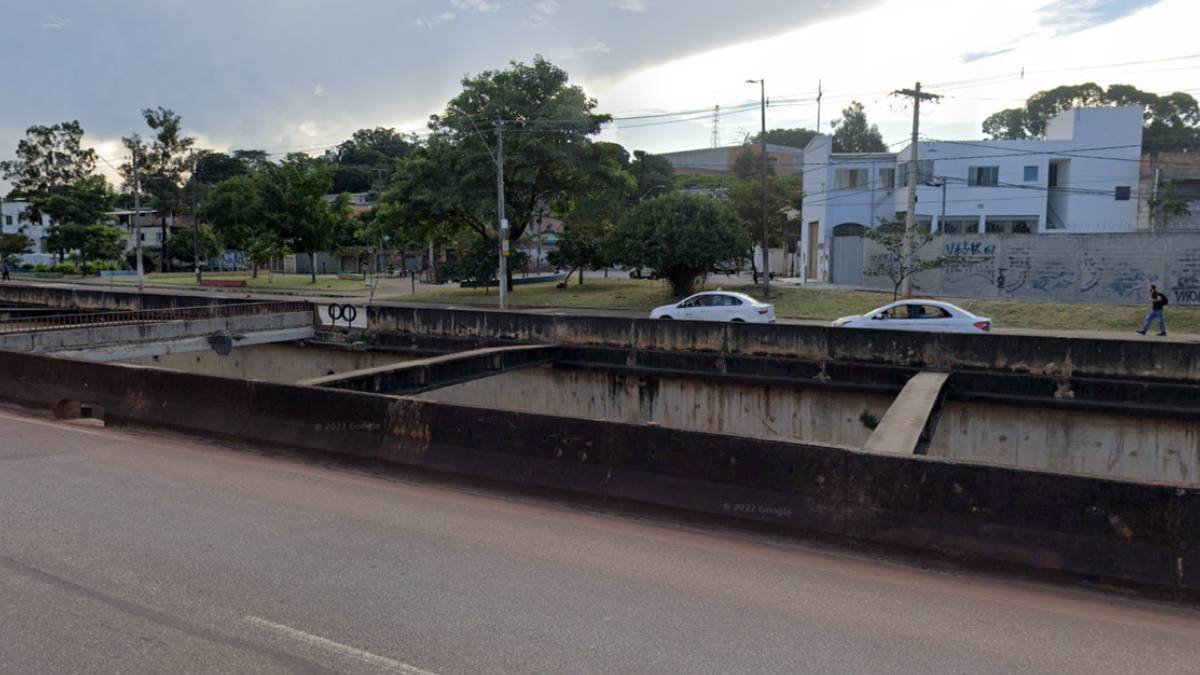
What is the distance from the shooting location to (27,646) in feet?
16.3

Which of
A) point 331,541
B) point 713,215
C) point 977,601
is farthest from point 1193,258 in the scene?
point 331,541

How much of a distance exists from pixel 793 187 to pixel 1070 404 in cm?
6770

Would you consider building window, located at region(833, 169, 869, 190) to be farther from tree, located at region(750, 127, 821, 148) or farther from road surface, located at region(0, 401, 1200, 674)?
tree, located at region(750, 127, 821, 148)

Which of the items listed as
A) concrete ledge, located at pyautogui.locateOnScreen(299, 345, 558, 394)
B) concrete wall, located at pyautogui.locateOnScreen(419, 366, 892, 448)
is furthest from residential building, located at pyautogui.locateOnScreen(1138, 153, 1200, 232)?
concrete ledge, located at pyautogui.locateOnScreen(299, 345, 558, 394)

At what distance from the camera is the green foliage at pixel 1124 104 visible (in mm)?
103625

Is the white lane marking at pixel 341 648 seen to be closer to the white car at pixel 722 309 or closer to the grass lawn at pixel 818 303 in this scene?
the white car at pixel 722 309

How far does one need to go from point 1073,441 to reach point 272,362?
20087mm

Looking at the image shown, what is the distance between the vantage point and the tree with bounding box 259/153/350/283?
209ft

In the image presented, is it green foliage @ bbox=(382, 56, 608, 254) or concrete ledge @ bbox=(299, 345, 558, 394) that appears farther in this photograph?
green foliage @ bbox=(382, 56, 608, 254)

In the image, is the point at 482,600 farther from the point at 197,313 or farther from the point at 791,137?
the point at 791,137

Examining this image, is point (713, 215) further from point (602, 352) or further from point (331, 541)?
point (331, 541)

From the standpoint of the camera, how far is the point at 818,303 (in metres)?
40.5

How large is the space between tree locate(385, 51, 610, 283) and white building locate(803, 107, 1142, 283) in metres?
18.4

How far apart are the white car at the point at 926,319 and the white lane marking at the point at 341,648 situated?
730 inches
